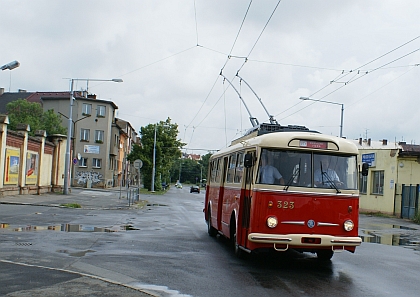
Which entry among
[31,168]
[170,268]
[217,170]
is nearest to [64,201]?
[31,168]

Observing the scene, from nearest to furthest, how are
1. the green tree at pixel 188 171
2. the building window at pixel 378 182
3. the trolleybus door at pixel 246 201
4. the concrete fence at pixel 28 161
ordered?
1. the trolleybus door at pixel 246 201
2. the concrete fence at pixel 28 161
3. the building window at pixel 378 182
4. the green tree at pixel 188 171

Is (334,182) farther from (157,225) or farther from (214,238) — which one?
(157,225)

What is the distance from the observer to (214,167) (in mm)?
17047

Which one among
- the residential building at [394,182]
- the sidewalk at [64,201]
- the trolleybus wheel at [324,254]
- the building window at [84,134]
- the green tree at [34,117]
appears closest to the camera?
the trolleybus wheel at [324,254]

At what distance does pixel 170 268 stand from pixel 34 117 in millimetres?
49618

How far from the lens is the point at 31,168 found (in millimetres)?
33656

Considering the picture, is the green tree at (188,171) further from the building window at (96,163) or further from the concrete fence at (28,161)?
the concrete fence at (28,161)

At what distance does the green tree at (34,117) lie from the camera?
Answer: 178 ft

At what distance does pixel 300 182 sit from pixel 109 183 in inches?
2617

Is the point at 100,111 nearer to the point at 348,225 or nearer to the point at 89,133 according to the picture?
the point at 89,133

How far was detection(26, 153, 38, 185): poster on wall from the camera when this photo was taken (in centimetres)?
3291

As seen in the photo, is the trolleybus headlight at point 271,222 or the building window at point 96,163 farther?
the building window at point 96,163

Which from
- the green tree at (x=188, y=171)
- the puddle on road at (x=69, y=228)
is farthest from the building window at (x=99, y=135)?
the green tree at (x=188, y=171)

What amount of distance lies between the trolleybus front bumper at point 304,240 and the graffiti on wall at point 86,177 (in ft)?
203
